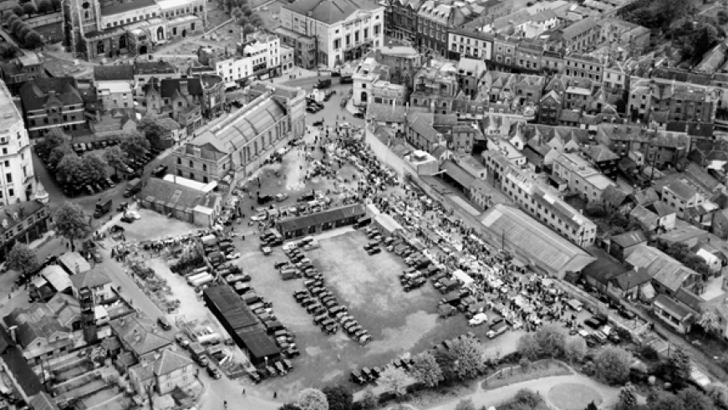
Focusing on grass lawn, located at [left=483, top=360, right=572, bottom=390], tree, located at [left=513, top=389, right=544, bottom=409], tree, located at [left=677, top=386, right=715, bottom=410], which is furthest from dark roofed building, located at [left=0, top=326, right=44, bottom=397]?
tree, located at [left=677, top=386, right=715, bottom=410]

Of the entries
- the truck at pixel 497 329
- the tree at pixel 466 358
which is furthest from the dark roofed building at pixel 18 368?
the truck at pixel 497 329

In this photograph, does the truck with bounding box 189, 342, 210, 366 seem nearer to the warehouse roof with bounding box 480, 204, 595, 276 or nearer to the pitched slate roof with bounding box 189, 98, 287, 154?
the pitched slate roof with bounding box 189, 98, 287, 154

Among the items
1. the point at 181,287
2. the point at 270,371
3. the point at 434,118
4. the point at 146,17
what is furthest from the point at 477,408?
the point at 146,17

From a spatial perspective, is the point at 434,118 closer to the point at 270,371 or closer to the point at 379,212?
the point at 379,212

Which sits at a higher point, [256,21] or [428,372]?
[428,372]

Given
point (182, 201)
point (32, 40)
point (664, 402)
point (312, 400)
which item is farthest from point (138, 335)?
point (32, 40)

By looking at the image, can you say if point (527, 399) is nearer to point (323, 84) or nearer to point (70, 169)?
point (70, 169)

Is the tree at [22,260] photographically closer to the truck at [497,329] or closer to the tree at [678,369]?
the truck at [497,329]
